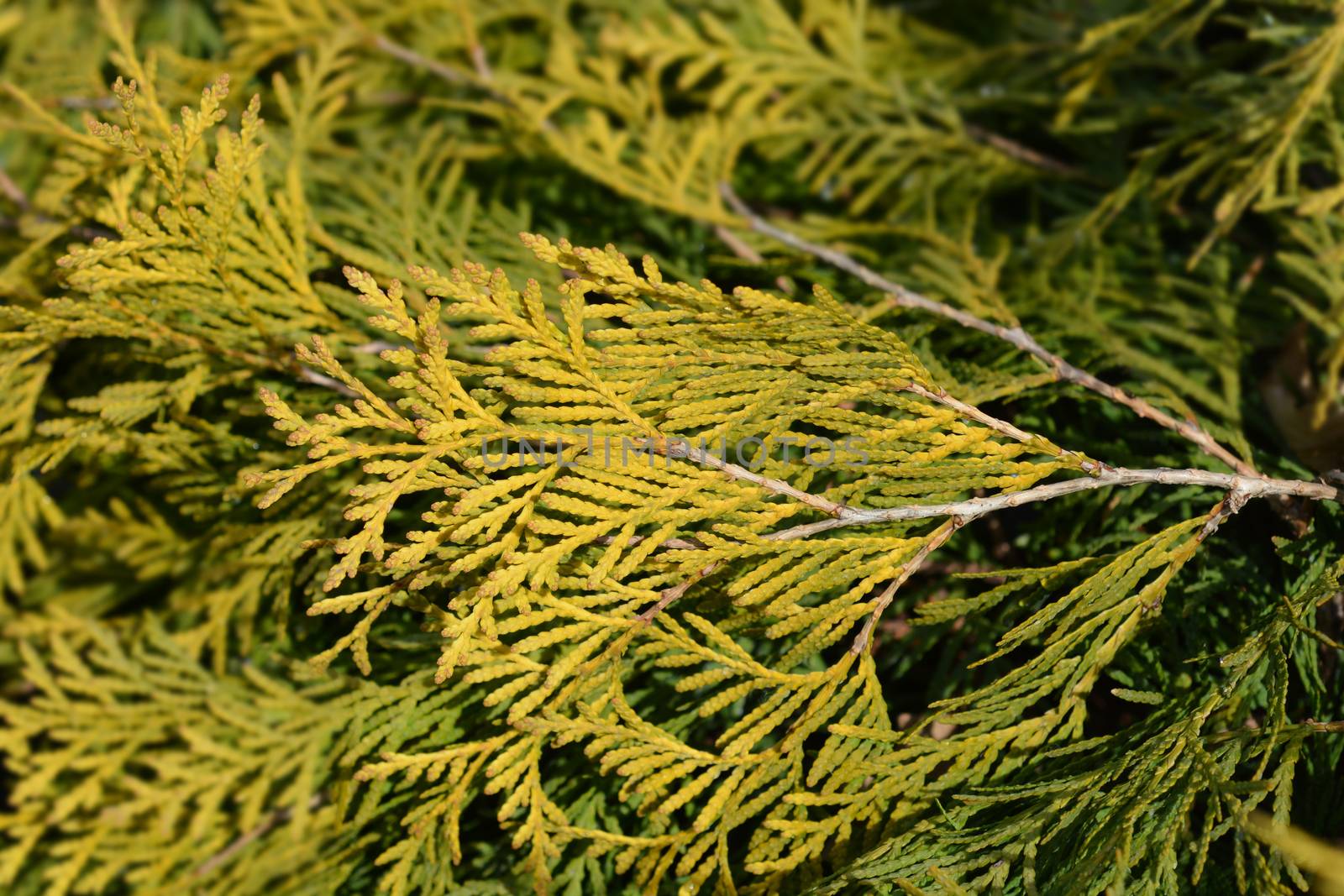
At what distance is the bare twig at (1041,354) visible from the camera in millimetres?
1539

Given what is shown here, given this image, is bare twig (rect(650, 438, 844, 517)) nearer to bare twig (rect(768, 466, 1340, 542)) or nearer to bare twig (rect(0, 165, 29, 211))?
bare twig (rect(768, 466, 1340, 542))

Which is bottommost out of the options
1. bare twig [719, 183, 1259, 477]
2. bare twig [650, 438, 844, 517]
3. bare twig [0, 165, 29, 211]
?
bare twig [0, 165, 29, 211]

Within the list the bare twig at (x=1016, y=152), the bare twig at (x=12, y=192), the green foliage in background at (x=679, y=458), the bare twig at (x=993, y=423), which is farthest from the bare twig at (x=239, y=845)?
the bare twig at (x=1016, y=152)

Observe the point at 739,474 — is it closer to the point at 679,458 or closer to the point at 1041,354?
the point at 679,458

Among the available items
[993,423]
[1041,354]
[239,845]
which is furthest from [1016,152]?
[239,845]

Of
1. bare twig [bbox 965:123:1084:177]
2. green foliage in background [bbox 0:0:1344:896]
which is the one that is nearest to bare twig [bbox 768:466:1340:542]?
green foliage in background [bbox 0:0:1344:896]

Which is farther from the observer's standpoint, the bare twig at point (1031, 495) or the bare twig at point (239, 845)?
the bare twig at point (239, 845)

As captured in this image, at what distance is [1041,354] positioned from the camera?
5.30 feet

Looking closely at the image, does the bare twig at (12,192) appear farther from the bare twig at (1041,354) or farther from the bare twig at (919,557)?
the bare twig at (919,557)

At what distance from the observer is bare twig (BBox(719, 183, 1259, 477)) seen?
1.54m

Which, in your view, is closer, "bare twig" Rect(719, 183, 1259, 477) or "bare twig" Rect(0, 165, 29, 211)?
"bare twig" Rect(719, 183, 1259, 477)

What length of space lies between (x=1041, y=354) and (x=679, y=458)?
63cm

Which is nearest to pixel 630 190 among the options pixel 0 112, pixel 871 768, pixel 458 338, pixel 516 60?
pixel 458 338

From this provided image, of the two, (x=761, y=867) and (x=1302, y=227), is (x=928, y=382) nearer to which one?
(x=761, y=867)
